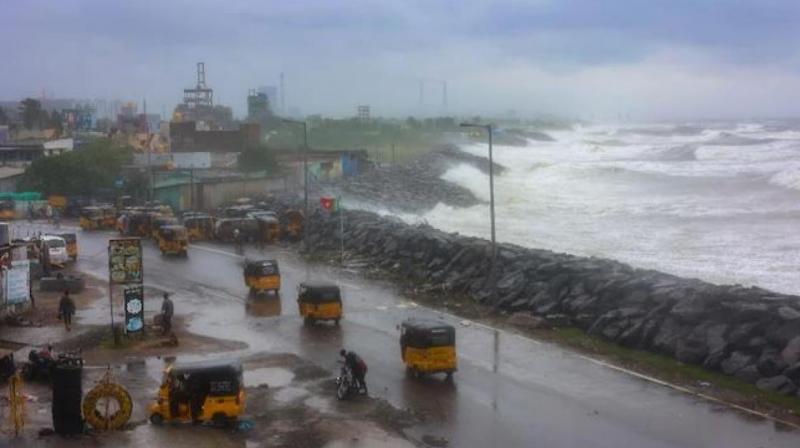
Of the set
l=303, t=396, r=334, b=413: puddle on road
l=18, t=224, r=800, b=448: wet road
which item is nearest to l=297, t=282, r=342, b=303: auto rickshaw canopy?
l=18, t=224, r=800, b=448: wet road

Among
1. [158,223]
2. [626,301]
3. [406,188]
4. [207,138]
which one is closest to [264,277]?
[626,301]

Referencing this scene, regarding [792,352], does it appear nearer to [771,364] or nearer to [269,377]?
[771,364]

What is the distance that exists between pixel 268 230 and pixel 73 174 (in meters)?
27.8

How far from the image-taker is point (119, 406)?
1639 centimetres

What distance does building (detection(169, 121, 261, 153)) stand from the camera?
290ft

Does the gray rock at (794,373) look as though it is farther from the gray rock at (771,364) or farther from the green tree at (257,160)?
the green tree at (257,160)

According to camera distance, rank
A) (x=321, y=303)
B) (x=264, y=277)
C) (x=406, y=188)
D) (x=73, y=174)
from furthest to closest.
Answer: (x=406, y=188), (x=73, y=174), (x=264, y=277), (x=321, y=303)

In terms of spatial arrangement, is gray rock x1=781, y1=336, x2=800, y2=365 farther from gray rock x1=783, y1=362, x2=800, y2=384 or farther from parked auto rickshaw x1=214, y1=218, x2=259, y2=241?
parked auto rickshaw x1=214, y1=218, x2=259, y2=241

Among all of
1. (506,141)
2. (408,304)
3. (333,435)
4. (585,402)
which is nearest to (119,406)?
(333,435)

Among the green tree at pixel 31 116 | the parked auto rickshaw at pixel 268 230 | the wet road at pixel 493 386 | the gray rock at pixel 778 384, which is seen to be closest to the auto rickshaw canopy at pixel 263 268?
the wet road at pixel 493 386

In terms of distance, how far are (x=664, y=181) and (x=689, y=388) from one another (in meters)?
54.8

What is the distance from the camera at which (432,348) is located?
19.9m

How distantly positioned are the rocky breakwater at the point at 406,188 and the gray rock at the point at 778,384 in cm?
4205

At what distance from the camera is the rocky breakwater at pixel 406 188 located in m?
63.1
